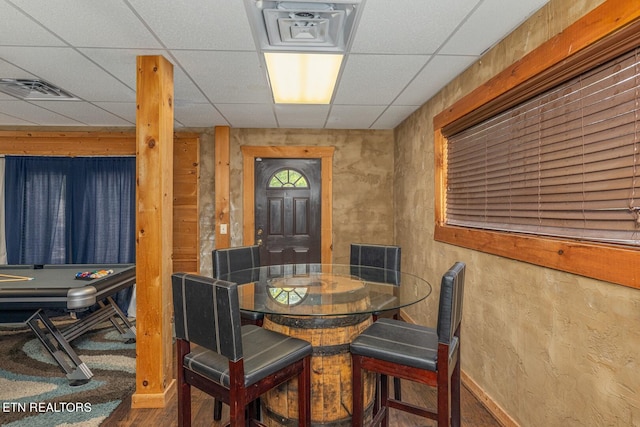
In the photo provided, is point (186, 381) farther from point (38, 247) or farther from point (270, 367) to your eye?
point (38, 247)

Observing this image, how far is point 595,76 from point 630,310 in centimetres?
97

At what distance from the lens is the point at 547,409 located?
1673mm

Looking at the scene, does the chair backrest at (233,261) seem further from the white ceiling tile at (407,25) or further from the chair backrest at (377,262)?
the white ceiling tile at (407,25)

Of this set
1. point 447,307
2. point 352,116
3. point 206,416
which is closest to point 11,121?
point 352,116

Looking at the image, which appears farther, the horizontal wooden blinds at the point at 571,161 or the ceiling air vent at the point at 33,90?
the ceiling air vent at the point at 33,90

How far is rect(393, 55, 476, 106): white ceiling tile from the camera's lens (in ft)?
7.56

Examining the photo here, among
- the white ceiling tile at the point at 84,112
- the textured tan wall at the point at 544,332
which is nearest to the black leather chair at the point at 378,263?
the textured tan wall at the point at 544,332

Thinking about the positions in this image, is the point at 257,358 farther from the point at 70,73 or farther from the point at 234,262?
the point at 70,73

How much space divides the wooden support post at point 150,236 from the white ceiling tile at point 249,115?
1.13 meters

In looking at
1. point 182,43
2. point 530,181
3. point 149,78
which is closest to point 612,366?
point 530,181

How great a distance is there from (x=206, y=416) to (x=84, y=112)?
3285 mm

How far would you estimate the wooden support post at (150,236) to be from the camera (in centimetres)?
220

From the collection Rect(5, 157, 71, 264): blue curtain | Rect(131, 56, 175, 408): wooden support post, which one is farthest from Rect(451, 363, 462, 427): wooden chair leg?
Rect(5, 157, 71, 264): blue curtain

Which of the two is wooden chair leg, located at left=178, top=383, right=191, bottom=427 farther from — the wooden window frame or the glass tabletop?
the wooden window frame
